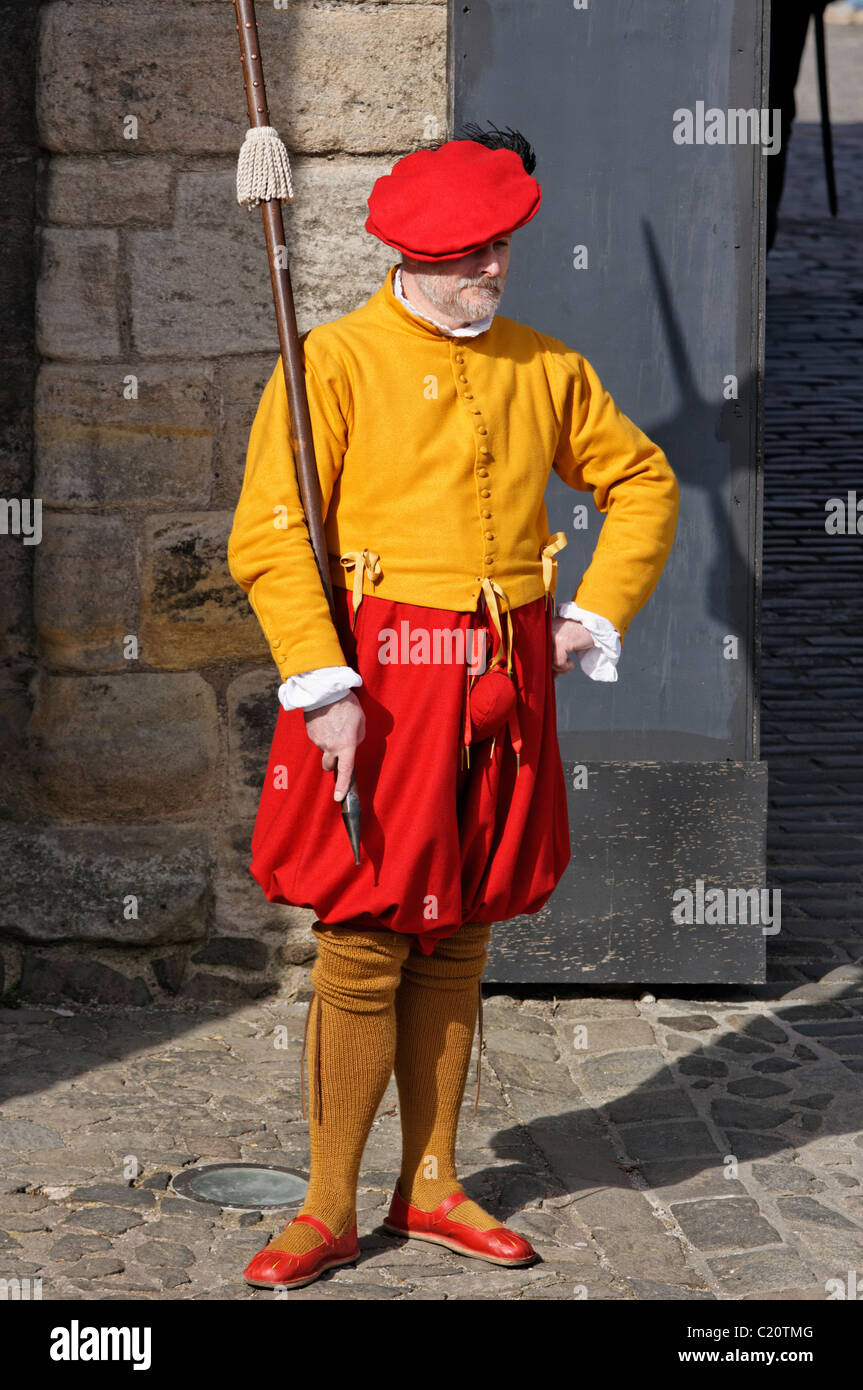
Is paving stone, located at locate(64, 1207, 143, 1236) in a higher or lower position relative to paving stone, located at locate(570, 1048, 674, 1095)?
lower

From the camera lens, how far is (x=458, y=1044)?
10.3 feet

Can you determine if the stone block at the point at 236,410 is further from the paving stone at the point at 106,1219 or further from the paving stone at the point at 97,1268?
the paving stone at the point at 97,1268

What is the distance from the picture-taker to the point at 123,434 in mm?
4184

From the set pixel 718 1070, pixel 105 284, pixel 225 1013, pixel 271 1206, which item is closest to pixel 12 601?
pixel 105 284

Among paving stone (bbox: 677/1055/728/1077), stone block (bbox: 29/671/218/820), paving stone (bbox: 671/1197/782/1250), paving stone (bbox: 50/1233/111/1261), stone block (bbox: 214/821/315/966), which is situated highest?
stone block (bbox: 29/671/218/820)

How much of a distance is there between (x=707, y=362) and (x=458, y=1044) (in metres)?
1.97

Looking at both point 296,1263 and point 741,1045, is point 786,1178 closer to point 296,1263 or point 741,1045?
point 741,1045

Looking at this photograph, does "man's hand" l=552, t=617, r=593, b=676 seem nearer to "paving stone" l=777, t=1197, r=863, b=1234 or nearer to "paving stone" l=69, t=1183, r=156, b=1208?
"paving stone" l=777, t=1197, r=863, b=1234

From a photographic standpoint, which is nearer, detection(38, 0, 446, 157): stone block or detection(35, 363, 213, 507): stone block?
detection(38, 0, 446, 157): stone block

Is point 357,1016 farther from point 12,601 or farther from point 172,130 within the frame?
point 172,130

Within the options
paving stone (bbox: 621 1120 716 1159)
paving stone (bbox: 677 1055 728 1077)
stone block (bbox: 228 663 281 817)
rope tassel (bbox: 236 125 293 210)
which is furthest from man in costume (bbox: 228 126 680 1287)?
stone block (bbox: 228 663 281 817)

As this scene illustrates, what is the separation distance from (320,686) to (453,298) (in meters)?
0.68

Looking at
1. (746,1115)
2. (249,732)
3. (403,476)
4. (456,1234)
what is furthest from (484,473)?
(746,1115)

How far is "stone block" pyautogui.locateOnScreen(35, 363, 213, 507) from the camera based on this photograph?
416cm
